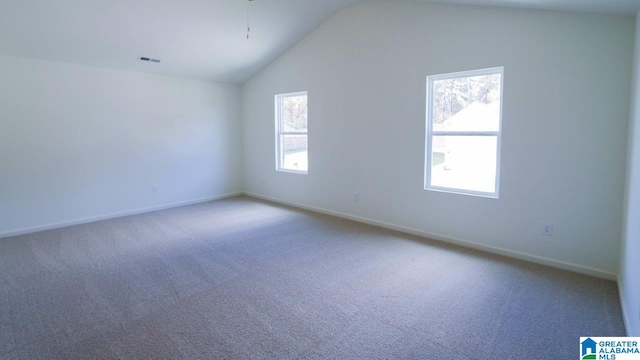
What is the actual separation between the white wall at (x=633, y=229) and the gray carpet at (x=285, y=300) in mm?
177

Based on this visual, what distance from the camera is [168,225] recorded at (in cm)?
478

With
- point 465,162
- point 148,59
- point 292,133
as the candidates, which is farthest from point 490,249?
point 148,59

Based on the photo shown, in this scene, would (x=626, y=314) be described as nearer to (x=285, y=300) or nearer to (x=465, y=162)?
(x=465, y=162)

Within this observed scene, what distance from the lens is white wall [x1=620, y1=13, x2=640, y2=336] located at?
2023 mm

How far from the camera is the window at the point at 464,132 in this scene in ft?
11.8

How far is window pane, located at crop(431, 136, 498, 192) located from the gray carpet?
0.77 meters

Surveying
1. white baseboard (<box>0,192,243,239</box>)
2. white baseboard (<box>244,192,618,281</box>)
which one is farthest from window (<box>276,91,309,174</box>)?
white baseboard (<box>0,192,243,239</box>)

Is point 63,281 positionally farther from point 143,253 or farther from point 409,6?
point 409,6

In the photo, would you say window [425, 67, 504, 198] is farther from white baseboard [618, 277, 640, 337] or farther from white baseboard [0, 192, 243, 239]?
white baseboard [0, 192, 243, 239]

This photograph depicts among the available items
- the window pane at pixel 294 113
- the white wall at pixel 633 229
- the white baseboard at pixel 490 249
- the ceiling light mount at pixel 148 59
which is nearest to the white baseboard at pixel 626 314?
the white wall at pixel 633 229

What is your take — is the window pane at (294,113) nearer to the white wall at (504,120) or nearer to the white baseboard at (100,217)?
the white wall at (504,120)

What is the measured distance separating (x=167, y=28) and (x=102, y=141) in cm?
208

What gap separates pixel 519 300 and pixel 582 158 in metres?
1.48

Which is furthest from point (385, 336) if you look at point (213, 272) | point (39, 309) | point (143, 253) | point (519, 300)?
point (143, 253)
